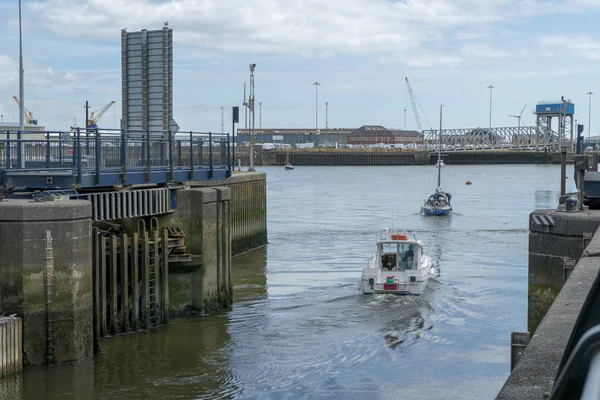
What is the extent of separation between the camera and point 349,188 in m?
116

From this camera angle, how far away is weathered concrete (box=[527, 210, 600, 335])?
693 inches

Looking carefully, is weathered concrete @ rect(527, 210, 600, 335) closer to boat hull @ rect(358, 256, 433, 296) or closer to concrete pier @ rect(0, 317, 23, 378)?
concrete pier @ rect(0, 317, 23, 378)

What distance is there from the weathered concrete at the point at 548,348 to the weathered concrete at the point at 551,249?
6956mm

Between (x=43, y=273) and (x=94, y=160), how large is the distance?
18.7 feet

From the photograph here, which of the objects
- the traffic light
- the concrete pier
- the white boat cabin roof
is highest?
the traffic light

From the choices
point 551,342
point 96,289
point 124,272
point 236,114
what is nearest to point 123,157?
point 124,272

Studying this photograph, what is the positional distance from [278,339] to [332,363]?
112 inches

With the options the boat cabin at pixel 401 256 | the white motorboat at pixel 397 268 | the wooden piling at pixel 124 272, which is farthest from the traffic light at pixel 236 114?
the wooden piling at pixel 124 272

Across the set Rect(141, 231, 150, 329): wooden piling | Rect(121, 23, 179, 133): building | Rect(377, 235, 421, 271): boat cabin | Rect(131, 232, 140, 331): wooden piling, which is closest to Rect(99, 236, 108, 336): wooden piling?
→ Rect(131, 232, 140, 331): wooden piling

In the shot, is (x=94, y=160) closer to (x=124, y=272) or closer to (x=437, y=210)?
(x=124, y=272)

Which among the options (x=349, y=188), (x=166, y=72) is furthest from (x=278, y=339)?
(x=349, y=188)

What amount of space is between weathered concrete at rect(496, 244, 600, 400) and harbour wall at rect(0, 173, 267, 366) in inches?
467

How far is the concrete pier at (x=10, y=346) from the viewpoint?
58.4ft

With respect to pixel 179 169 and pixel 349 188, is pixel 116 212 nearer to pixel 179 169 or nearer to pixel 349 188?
pixel 179 169
